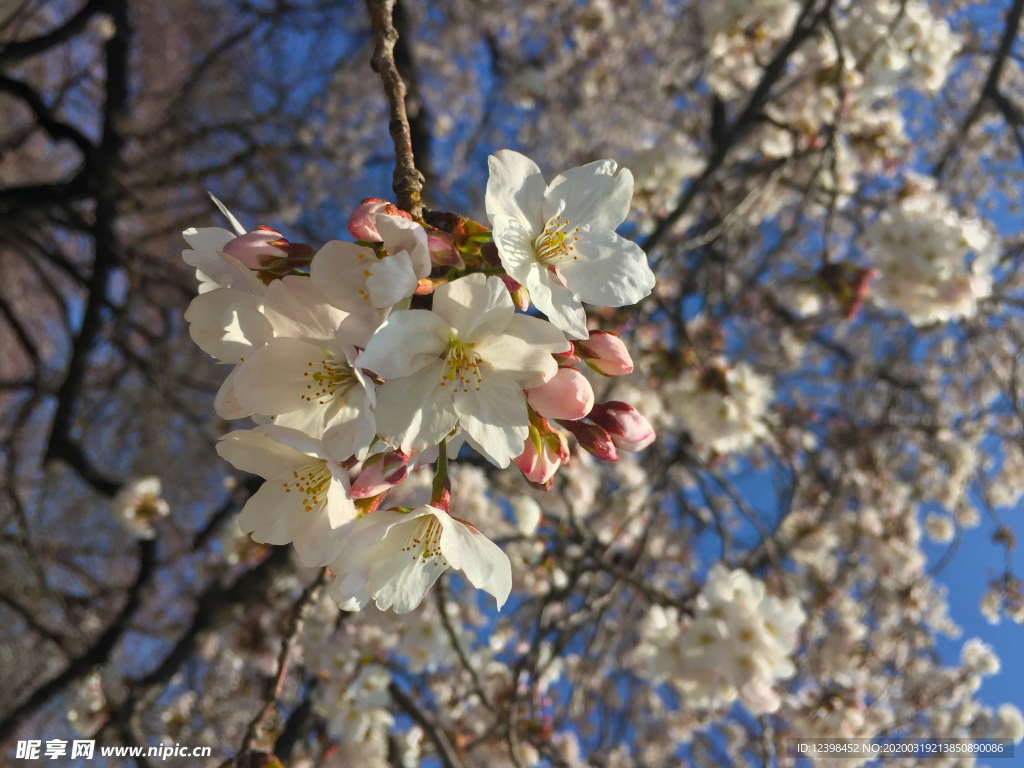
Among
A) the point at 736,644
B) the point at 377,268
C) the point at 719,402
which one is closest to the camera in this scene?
the point at 377,268

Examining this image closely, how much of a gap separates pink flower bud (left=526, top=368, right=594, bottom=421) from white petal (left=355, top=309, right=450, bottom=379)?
0.12m

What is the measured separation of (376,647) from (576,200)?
7.06ft

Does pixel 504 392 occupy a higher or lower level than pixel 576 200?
lower

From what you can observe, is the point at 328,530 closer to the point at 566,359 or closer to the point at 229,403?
the point at 229,403

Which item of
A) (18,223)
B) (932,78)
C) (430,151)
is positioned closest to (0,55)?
(18,223)

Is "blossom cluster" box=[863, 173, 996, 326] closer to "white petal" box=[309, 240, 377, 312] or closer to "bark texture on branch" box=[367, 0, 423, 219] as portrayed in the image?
"bark texture on branch" box=[367, 0, 423, 219]

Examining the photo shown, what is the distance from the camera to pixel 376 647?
254cm

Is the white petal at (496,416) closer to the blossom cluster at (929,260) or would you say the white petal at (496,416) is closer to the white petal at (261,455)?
the white petal at (261,455)

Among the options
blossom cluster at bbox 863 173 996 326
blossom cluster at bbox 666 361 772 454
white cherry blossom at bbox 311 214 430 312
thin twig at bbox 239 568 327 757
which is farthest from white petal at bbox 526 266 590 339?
blossom cluster at bbox 863 173 996 326

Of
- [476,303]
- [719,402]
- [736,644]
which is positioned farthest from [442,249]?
[719,402]

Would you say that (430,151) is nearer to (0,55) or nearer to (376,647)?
(0,55)

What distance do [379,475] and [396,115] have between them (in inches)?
15.2

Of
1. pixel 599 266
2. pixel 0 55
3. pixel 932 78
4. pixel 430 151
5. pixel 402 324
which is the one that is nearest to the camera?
pixel 402 324

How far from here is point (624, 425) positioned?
83 cm
